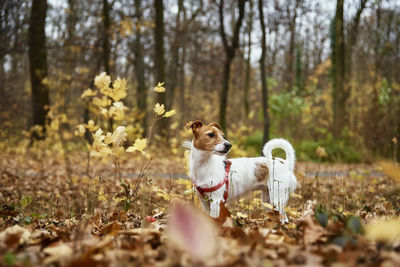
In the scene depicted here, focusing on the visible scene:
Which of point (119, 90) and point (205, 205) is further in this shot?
point (205, 205)

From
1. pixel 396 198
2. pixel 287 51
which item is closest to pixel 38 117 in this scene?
pixel 396 198

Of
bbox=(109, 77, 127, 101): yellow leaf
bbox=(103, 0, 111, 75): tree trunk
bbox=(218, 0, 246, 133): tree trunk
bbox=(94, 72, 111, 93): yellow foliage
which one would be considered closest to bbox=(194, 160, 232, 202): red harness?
bbox=(109, 77, 127, 101): yellow leaf

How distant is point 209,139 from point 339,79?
38.6 ft

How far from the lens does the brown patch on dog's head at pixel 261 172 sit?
395 centimetres

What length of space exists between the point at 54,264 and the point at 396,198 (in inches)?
167

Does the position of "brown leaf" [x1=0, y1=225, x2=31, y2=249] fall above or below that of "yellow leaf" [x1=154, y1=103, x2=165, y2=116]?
below

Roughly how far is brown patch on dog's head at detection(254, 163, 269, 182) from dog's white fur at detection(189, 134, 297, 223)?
0.11 feet

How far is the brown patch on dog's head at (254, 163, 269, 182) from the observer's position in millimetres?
3954

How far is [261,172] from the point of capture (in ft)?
13.1

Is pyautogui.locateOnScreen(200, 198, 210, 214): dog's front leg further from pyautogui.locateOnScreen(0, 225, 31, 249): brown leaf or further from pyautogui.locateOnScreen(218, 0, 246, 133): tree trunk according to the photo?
pyautogui.locateOnScreen(218, 0, 246, 133): tree trunk

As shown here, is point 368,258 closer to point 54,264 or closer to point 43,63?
point 54,264

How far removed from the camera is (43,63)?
12.9 meters

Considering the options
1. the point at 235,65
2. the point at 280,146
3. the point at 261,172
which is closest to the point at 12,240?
the point at 261,172

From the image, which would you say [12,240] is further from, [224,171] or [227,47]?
[227,47]
